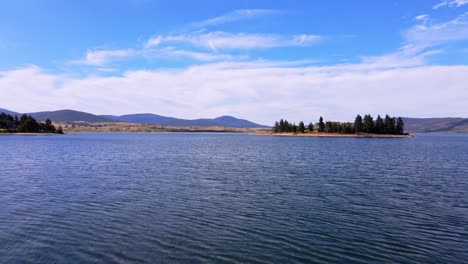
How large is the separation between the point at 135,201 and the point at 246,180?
1994cm

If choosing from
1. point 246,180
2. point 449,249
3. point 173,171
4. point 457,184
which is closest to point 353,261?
point 449,249

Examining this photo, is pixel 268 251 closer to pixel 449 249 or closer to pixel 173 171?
pixel 449 249

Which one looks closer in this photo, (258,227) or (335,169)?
(258,227)

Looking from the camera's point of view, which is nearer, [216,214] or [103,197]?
[216,214]

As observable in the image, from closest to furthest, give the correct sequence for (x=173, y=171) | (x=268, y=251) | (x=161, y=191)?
(x=268, y=251) → (x=161, y=191) → (x=173, y=171)

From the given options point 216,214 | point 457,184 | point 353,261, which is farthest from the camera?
point 457,184

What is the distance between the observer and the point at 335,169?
67188mm

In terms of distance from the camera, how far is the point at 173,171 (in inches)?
2509

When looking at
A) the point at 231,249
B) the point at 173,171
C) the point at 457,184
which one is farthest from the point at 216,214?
Result: the point at 457,184

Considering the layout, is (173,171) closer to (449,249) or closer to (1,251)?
(1,251)

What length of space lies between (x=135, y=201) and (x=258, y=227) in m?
16.2

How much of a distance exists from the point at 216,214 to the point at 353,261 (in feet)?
46.9

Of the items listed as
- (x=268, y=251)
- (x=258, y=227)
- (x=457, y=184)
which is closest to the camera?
(x=268, y=251)

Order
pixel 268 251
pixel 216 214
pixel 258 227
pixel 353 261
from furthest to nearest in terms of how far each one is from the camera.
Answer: pixel 216 214 < pixel 258 227 < pixel 268 251 < pixel 353 261
